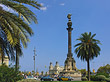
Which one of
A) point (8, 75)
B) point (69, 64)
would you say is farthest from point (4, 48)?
point (69, 64)

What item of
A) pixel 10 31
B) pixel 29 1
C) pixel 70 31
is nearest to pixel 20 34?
pixel 10 31

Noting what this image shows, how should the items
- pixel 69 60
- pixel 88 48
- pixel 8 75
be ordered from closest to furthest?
1. pixel 8 75
2. pixel 88 48
3. pixel 69 60

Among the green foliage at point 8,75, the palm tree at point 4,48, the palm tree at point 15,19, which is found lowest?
the green foliage at point 8,75

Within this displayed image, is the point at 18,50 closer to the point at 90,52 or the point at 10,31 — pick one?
the point at 10,31

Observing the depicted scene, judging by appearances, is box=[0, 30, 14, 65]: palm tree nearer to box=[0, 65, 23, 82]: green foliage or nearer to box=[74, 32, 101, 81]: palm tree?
box=[0, 65, 23, 82]: green foliage

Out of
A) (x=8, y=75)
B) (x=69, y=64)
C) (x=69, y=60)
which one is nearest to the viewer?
(x=8, y=75)

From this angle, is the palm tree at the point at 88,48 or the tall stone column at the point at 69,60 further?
the tall stone column at the point at 69,60

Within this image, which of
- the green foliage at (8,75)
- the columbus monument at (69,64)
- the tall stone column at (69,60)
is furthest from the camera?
the tall stone column at (69,60)

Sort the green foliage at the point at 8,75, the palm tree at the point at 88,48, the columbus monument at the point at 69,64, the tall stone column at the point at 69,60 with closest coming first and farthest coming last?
the green foliage at the point at 8,75 → the palm tree at the point at 88,48 → the columbus monument at the point at 69,64 → the tall stone column at the point at 69,60

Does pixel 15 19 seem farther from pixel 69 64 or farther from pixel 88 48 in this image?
pixel 69 64

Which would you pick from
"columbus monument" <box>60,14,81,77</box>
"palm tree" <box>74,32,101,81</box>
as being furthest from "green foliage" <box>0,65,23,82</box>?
"columbus monument" <box>60,14,81,77</box>

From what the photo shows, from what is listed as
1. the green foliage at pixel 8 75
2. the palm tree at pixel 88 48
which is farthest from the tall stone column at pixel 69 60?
the green foliage at pixel 8 75

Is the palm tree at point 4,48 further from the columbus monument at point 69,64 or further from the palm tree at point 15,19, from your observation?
the columbus monument at point 69,64

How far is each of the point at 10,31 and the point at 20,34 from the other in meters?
0.80
